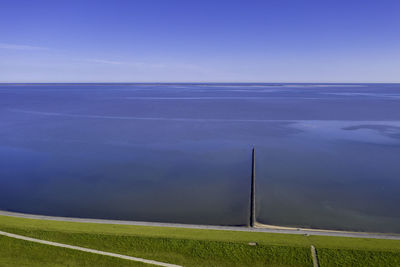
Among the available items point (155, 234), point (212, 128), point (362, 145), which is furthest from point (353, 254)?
point (212, 128)

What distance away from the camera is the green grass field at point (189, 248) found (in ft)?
35.9

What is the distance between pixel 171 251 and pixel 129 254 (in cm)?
168

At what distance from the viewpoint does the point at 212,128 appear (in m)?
43.4

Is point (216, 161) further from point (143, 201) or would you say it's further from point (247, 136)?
point (247, 136)

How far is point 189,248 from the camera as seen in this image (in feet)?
38.3

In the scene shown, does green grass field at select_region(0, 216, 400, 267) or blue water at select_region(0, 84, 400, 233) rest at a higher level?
green grass field at select_region(0, 216, 400, 267)

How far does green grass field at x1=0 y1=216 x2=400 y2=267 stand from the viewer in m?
10.9

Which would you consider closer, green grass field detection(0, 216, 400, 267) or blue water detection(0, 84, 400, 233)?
green grass field detection(0, 216, 400, 267)

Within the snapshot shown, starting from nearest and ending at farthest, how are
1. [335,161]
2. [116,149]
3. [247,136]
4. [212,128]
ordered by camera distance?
[335,161] < [116,149] < [247,136] < [212,128]

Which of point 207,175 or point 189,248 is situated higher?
point 189,248

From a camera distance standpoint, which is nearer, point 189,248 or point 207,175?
point 189,248

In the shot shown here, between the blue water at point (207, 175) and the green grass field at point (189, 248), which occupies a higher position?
the green grass field at point (189, 248)

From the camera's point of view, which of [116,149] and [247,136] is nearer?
[116,149]

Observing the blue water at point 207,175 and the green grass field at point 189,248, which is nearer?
the green grass field at point 189,248
